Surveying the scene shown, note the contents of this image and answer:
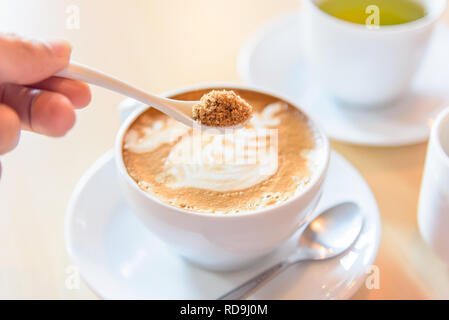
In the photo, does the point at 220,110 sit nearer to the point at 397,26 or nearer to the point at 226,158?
the point at 226,158

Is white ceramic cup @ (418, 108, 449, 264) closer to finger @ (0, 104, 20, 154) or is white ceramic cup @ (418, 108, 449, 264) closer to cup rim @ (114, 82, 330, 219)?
cup rim @ (114, 82, 330, 219)

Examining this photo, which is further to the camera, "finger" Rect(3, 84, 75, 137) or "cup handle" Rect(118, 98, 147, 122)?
"cup handle" Rect(118, 98, 147, 122)

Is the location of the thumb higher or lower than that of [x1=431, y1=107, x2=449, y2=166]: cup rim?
higher

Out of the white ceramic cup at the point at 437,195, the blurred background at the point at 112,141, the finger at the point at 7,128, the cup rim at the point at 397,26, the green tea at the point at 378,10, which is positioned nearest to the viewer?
the finger at the point at 7,128

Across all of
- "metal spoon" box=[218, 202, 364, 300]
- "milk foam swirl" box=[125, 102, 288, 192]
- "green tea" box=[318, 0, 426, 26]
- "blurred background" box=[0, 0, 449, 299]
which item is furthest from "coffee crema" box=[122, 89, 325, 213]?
"green tea" box=[318, 0, 426, 26]

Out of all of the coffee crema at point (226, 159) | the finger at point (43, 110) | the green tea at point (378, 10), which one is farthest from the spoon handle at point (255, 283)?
the green tea at point (378, 10)

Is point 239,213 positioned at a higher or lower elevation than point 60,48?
lower

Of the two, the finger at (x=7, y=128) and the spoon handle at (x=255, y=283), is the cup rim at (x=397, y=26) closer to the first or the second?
the spoon handle at (x=255, y=283)

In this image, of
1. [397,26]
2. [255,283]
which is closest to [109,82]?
[255,283]
